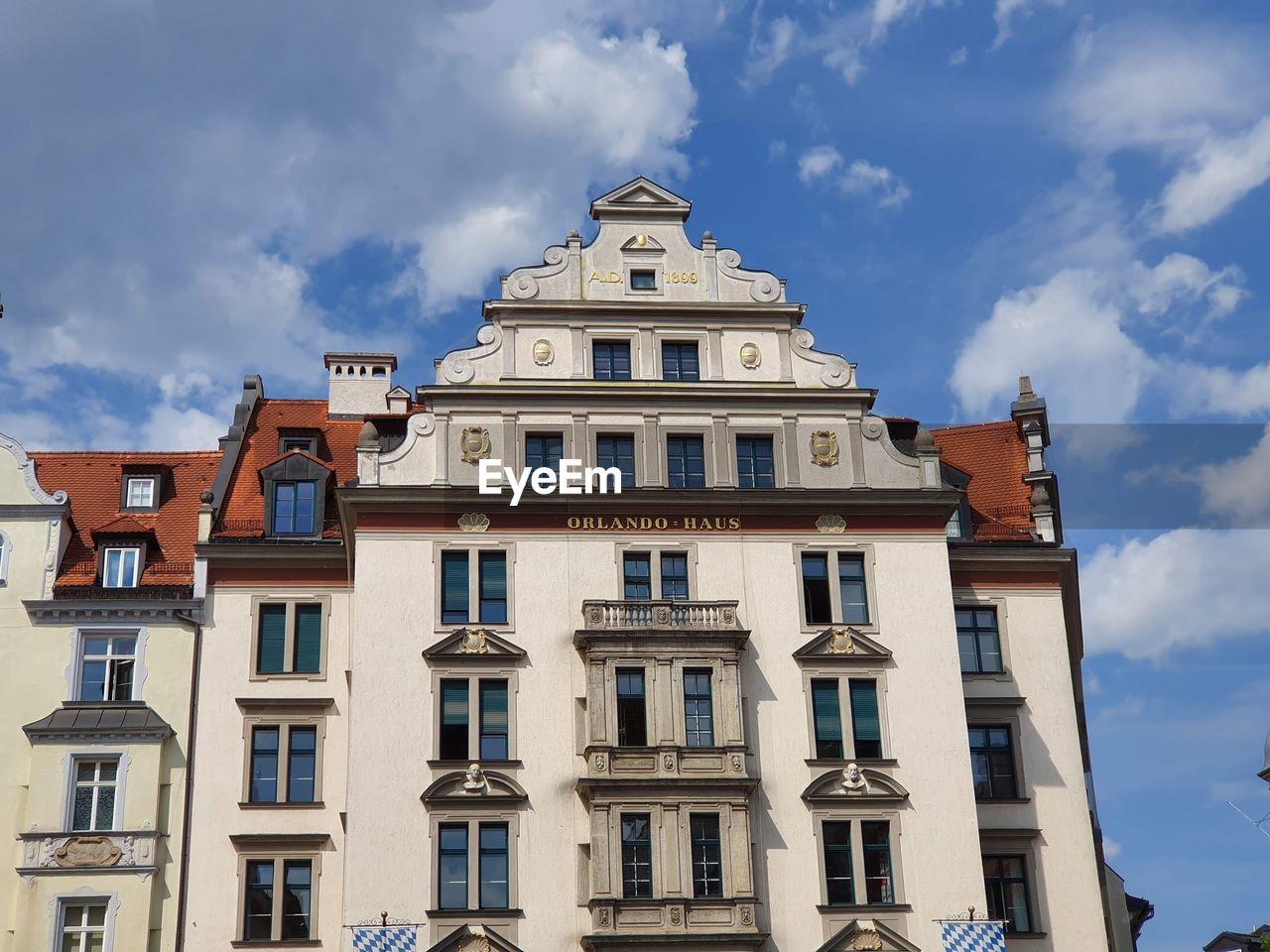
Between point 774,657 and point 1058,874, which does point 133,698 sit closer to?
point 774,657

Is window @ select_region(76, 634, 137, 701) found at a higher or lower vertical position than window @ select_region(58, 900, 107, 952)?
higher

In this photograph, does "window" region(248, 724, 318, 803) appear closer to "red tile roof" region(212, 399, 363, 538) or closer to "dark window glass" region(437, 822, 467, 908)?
"dark window glass" region(437, 822, 467, 908)

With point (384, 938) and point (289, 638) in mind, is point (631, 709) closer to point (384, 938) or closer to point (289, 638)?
point (384, 938)

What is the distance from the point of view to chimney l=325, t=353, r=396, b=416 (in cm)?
5706

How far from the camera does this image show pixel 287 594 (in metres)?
48.2

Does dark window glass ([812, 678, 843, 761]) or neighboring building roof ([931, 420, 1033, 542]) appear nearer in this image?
dark window glass ([812, 678, 843, 761])

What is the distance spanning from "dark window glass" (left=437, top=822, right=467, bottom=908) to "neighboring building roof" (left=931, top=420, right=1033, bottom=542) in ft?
56.7

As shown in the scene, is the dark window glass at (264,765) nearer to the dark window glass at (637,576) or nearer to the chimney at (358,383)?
the dark window glass at (637,576)

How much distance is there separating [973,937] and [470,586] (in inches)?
610

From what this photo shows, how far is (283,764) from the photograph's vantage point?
46188 millimetres

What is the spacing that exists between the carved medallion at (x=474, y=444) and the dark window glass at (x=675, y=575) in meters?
5.63

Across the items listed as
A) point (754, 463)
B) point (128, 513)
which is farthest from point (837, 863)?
point (128, 513)

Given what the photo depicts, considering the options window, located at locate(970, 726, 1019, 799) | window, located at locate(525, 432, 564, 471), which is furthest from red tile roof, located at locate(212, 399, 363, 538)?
window, located at locate(970, 726, 1019, 799)

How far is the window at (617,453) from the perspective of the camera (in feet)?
Result: 154
